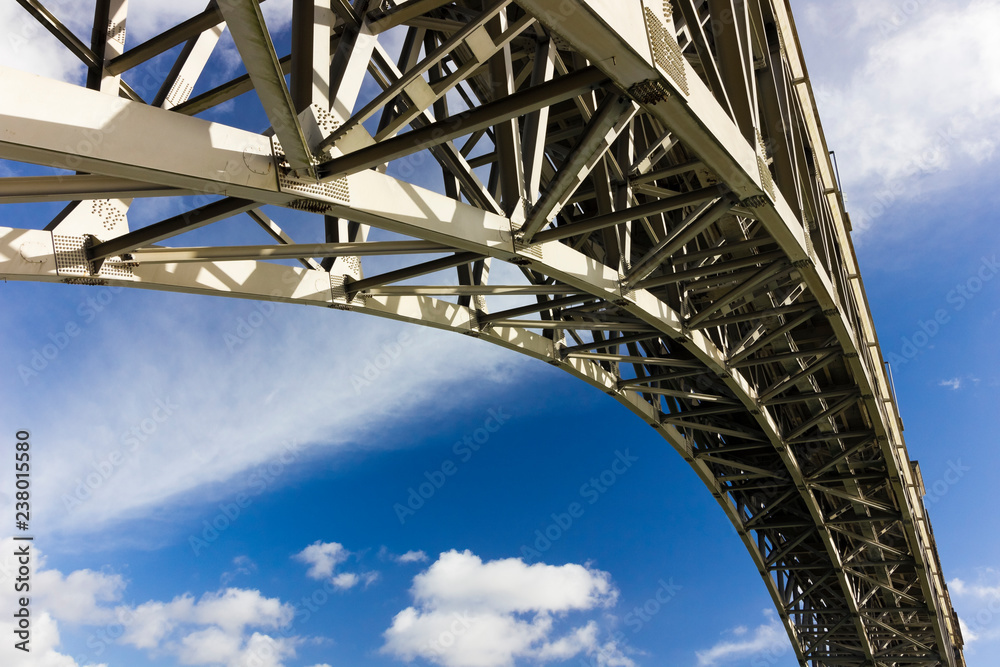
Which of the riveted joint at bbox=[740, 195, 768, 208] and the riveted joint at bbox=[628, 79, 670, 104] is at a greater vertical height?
the riveted joint at bbox=[740, 195, 768, 208]

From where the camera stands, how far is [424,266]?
9688 millimetres

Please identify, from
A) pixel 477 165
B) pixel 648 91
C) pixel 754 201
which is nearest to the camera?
pixel 648 91

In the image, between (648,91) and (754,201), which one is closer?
(648,91)

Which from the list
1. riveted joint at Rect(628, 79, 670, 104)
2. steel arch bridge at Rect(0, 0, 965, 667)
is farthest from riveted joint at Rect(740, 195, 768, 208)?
riveted joint at Rect(628, 79, 670, 104)

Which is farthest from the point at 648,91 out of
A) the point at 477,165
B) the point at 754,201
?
the point at 477,165

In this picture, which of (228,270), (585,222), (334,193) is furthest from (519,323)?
(334,193)

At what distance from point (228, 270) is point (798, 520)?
2017 centimetres

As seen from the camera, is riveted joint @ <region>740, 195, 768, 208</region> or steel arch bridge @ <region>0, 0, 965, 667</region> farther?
riveted joint @ <region>740, 195, 768, 208</region>

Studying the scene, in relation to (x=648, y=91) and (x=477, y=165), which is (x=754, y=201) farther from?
(x=477, y=165)

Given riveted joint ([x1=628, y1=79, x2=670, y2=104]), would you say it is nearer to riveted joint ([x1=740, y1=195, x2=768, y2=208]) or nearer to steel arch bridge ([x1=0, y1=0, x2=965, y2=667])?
steel arch bridge ([x1=0, y1=0, x2=965, y2=667])

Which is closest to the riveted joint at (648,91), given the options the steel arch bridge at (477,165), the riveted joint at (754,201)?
the steel arch bridge at (477,165)

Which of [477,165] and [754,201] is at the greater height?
[477,165]

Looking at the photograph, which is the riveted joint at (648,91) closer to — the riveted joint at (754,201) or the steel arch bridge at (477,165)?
the steel arch bridge at (477,165)

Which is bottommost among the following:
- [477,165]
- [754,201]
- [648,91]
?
[648,91]
